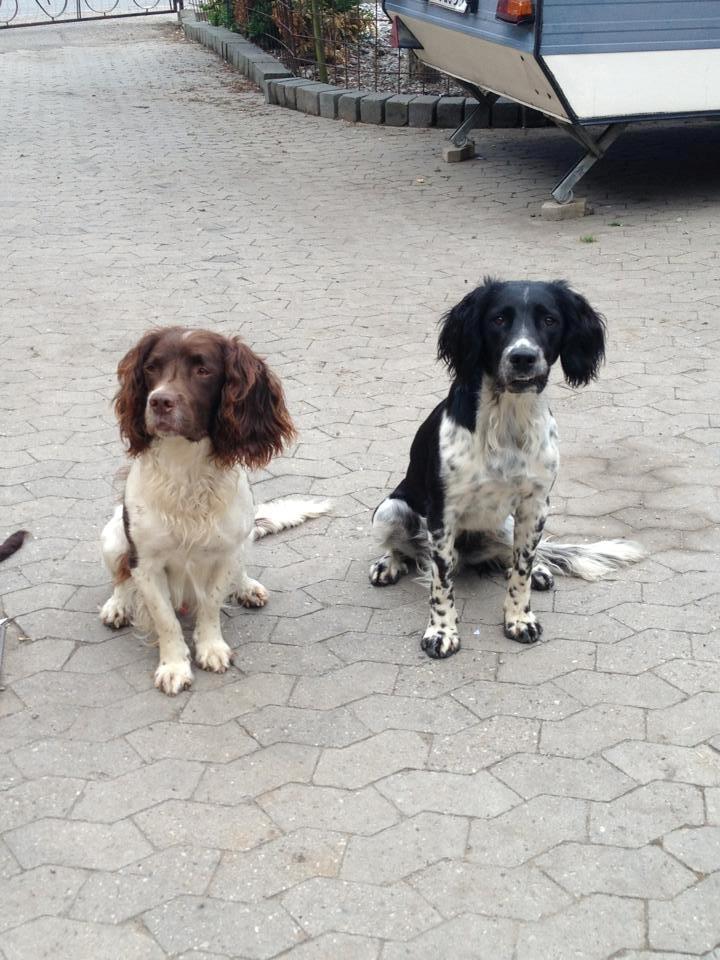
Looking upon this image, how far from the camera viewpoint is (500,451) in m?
3.84

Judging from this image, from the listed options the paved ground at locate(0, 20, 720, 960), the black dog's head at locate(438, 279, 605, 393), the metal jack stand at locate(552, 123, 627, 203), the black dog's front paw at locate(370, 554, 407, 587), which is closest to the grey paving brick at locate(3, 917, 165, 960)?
the paved ground at locate(0, 20, 720, 960)

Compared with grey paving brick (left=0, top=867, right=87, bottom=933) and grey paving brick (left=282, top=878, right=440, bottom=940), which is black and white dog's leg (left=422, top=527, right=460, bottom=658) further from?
grey paving brick (left=0, top=867, right=87, bottom=933)

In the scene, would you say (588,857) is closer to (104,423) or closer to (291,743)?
(291,743)

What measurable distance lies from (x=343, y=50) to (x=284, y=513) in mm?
11348

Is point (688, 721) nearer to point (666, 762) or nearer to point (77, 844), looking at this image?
point (666, 762)

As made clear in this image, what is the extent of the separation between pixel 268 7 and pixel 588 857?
15.6 metres

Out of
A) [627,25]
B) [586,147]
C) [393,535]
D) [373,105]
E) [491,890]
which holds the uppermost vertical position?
[627,25]

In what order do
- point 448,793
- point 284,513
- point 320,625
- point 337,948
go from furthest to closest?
point 284,513 → point 320,625 → point 448,793 → point 337,948

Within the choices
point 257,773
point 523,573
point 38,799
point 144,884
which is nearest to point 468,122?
point 523,573

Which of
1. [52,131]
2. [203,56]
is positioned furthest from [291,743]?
[203,56]

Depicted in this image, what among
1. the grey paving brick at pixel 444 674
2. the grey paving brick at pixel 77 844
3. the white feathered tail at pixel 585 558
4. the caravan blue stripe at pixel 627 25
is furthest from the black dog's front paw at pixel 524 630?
the caravan blue stripe at pixel 627 25

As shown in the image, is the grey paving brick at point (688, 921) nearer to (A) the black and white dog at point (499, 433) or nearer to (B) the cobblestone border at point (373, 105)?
(A) the black and white dog at point (499, 433)

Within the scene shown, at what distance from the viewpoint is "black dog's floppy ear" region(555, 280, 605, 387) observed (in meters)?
3.77

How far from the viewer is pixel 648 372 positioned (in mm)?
6469
